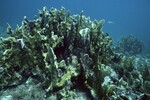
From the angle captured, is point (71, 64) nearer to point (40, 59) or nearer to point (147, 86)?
point (40, 59)

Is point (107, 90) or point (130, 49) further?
point (130, 49)

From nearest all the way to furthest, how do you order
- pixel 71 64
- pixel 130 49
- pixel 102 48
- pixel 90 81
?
pixel 90 81 → pixel 71 64 → pixel 102 48 → pixel 130 49

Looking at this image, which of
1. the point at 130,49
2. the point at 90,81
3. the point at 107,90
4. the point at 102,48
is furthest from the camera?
the point at 130,49

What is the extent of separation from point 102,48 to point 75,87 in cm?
142

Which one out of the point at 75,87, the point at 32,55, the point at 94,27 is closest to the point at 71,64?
the point at 75,87

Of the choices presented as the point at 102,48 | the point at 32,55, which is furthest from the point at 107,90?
the point at 32,55

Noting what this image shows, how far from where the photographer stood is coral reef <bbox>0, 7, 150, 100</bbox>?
464cm

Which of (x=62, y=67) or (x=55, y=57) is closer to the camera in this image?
(x=55, y=57)

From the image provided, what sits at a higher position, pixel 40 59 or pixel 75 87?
pixel 40 59

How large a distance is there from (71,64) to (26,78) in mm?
1184

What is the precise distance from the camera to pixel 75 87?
4.99 meters

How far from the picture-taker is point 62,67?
510cm

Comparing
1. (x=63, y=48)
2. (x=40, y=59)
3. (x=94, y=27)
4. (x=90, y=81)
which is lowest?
(x=90, y=81)

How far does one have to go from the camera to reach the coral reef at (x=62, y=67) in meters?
4.64
